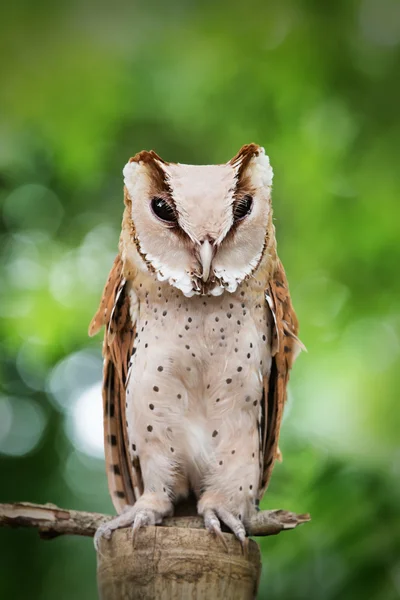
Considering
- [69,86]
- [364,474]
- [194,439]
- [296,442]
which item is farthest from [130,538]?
[69,86]

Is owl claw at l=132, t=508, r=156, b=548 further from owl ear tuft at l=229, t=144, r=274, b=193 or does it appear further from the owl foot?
owl ear tuft at l=229, t=144, r=274, b=193

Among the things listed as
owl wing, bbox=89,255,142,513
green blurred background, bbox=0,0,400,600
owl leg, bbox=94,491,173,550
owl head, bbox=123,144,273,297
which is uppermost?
green blurred background, bbox=0,0,400,600

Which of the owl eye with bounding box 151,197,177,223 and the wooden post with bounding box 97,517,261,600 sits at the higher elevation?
the owl eye with bounding box 151,197,177,223

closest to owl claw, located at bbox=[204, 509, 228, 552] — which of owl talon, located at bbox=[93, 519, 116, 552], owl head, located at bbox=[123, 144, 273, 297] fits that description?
owl talon, located at bbox=[93, 519, 116, 552]

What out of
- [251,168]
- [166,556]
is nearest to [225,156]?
[251,168]

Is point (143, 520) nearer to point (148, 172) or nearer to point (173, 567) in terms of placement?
point (173, 567)

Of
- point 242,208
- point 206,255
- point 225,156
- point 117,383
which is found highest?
point 225,156

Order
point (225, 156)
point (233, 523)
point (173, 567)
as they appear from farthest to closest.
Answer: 1. point (225, 156)
2. point (233, 523)
3. point (173, 567)

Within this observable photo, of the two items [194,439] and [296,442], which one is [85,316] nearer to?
[296,442]
